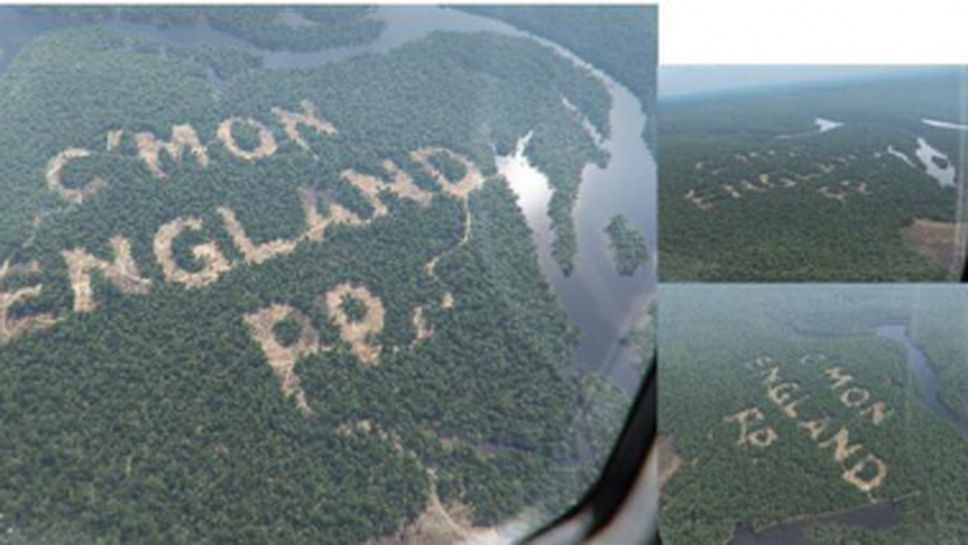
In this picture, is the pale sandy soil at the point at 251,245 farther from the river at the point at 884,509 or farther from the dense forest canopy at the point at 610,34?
the river at the point at 884,509

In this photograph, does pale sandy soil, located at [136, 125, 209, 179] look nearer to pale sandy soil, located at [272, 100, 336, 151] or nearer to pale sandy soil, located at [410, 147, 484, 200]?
pale sandy soil, located at [272, 100, 336, 151]

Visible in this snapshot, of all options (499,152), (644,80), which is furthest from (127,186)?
(644,80)

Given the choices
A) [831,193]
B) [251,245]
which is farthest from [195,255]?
[831,193]

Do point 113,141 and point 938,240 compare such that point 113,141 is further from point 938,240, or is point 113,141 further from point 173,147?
point 938,240

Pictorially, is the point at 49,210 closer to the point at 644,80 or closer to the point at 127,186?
the point at 127,186

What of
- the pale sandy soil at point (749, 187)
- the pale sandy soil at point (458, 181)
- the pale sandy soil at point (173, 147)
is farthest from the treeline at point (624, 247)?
the pale sandy soil at point (173, 147)

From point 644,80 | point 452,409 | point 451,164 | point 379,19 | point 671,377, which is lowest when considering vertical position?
point 671,377
